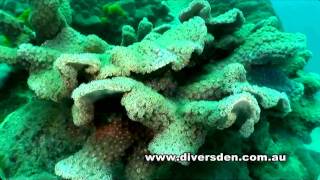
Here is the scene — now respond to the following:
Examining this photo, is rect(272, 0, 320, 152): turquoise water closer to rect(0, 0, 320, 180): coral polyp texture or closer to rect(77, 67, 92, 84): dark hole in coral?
rect(0, 0, 320, 180): coral polyp texture

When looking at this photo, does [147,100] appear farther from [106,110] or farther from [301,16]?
[301,16]

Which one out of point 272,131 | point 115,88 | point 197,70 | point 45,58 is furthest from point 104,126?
point 272,131

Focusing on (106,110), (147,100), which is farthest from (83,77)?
(147,100)

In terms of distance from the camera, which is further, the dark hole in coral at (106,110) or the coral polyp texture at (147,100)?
the dark hole in coral at (106,110)

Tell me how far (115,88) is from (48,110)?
899 millimetres

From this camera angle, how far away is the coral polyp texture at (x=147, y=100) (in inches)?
88.0

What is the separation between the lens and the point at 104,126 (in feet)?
8.04

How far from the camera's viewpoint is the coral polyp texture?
2.23 metres
